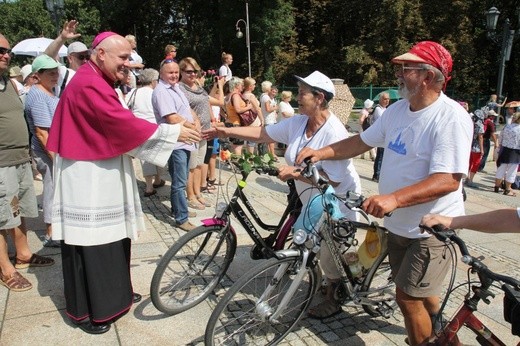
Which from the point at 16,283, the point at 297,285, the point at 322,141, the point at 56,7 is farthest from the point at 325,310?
the point at 56,7

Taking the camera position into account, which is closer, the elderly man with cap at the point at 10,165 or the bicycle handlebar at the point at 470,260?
the bicycle handlebar at the point at 470,260

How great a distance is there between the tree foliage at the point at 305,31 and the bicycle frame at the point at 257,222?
85.5 feet

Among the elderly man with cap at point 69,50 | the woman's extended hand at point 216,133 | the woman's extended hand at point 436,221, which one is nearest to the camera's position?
Answer: the woman's extended hand at point 436,221

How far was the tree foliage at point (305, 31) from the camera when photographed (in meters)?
28.8

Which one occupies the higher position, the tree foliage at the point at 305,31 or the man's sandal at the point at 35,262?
the tree foliage at the point at 305,31

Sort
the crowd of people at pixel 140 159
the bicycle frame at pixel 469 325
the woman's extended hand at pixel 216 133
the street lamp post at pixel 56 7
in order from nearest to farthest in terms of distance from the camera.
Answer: the bicycle frame at pixel 469 325, the crowd of people at pixel 140 159, the woman's extended hand at pixel 216 133, the street lamp post at pixel 56 7

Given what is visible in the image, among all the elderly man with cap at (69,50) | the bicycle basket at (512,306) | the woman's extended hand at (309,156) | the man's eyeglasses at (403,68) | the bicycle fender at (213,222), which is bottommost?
the bicycle fender at (213,222)

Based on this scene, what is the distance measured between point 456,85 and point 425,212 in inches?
1147

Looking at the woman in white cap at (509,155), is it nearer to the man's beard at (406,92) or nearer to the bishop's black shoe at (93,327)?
the man's beard at (406,92)

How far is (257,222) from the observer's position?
3.71 metres

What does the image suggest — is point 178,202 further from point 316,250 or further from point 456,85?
point 456,85

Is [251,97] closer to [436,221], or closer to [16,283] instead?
[16,283]

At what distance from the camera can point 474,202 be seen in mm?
8227

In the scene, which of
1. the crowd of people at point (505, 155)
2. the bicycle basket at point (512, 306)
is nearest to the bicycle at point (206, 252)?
the bicycle basket at point (512, 306)
